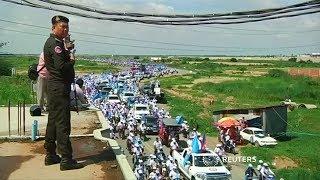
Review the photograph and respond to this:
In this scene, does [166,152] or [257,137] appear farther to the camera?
[257,137]

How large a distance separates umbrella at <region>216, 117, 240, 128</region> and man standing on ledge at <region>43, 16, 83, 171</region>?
25.2m

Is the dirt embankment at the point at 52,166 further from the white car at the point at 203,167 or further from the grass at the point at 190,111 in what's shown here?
the grass at the point at 190,111

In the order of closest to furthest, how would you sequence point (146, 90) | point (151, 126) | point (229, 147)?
point (229, 147), point (151, 126), point (146, 90)

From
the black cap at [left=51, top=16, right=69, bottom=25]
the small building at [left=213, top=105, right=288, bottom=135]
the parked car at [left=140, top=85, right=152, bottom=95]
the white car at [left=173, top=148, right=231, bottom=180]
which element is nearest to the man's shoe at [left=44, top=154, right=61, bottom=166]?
the black cap at [left=51, top=16, right=69, bottom=25]

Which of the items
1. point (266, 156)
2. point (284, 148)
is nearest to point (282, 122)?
point (284, 148)

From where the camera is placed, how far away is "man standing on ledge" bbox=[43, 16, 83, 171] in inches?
247

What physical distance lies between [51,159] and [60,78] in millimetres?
1398

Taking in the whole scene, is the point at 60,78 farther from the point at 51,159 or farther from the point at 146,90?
the point at 146,90

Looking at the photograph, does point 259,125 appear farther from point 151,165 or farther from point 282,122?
point 151,165

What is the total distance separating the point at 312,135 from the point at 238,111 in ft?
17.8

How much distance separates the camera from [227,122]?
31547 mm

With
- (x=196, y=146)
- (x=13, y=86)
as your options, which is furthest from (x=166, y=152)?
(x=13, y=86)
